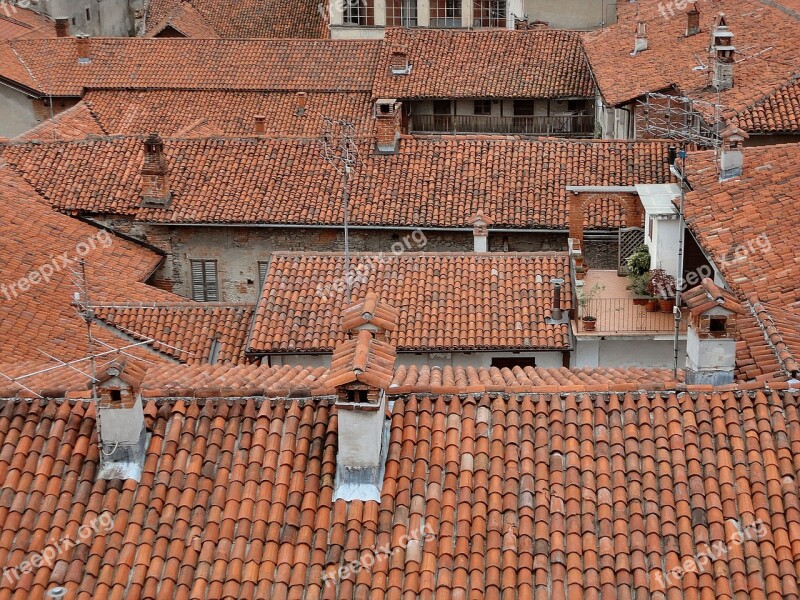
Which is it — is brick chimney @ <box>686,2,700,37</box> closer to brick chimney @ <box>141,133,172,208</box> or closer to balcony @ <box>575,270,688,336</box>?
balcony @ <box>575,270,688,336</box>

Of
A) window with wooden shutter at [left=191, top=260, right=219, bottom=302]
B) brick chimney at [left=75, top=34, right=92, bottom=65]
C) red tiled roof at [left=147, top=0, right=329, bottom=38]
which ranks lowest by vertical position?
red tiled roof at [left=147, top=0, right=329, bottom=38]

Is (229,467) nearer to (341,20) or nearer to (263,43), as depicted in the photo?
(263,43)

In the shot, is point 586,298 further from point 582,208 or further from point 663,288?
point 582,208

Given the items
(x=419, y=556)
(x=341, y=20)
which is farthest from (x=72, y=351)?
(x=341, y=20)

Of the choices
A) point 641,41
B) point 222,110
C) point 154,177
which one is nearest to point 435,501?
point 154,177

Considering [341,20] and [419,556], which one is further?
[341,20]

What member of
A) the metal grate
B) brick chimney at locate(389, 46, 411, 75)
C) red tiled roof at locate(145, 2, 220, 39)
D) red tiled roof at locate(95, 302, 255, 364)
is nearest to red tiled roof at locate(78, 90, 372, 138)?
brick chimney at locate(389, 46, 411, 75)
